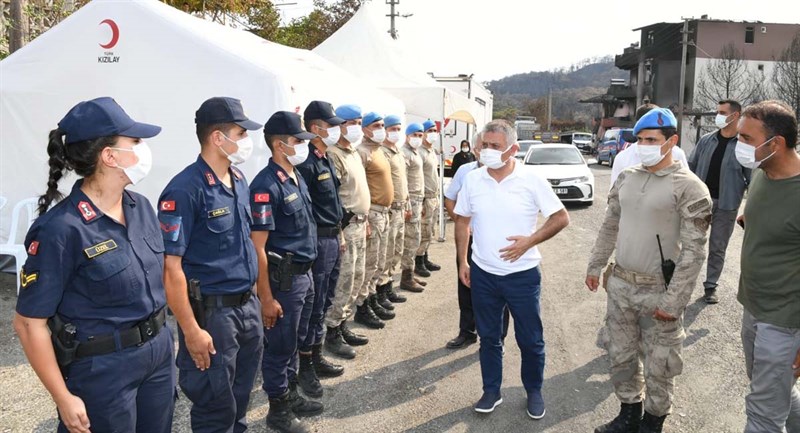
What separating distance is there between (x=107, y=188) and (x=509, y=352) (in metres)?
3.65

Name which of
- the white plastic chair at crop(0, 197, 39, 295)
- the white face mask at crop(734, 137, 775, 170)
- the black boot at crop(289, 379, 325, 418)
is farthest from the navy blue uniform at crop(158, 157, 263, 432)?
the white plastic chair at crop(0, 197, 39, 295)

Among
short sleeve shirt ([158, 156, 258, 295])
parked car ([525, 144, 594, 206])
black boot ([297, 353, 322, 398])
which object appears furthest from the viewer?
parked car ([525, 144, 594, 206])

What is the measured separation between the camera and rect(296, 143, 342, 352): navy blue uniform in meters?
4.04

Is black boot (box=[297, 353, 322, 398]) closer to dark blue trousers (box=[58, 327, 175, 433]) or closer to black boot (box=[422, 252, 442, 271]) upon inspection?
dark blue trousers (box=[58, 327, 175, 433])

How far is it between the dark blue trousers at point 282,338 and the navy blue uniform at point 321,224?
482 mm

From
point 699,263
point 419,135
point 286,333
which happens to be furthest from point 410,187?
point 699,263

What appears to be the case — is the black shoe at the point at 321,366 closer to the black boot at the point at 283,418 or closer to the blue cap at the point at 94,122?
the black boot at the point at 283,418

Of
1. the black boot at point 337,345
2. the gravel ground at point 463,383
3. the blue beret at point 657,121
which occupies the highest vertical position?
the blue beret at point 657,121

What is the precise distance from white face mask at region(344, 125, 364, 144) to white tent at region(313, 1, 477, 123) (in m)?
4.66

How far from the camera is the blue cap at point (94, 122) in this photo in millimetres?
2068

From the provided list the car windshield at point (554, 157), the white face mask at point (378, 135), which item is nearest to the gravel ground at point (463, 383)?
the white face mask at point (378, 135)

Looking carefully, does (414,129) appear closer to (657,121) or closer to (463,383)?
(463,383)

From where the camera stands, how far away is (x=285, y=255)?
3396mm

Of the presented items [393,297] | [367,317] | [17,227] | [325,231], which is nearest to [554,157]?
[393,297]
